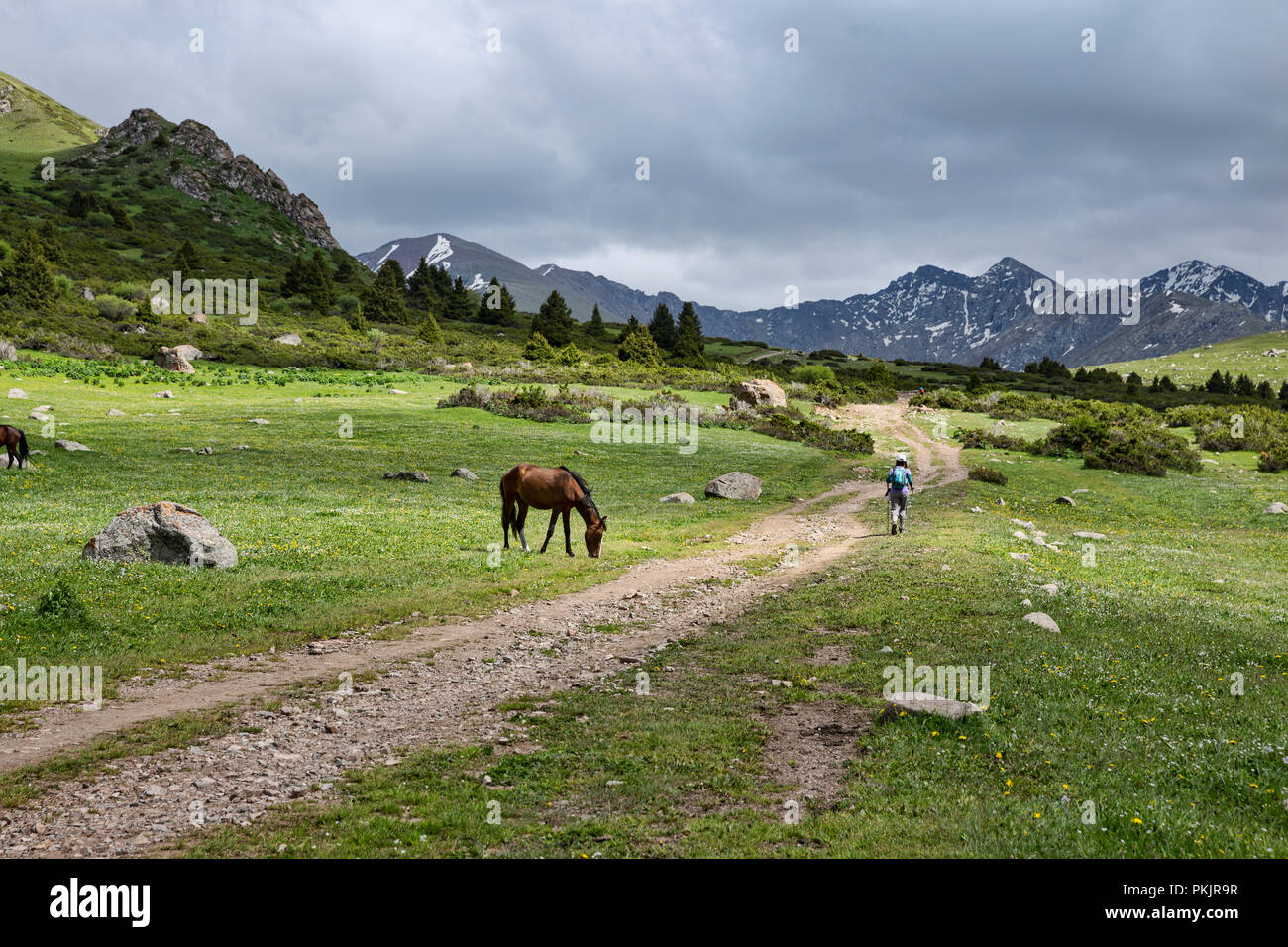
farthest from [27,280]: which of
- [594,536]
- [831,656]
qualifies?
[831,656]

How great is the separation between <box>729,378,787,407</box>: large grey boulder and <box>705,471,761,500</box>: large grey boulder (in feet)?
116

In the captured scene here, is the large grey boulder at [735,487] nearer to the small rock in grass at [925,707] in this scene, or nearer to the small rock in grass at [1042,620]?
the small rock in grass at [1042,620]

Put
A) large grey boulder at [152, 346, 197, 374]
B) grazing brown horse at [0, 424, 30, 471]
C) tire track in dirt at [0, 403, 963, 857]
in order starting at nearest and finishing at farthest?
tire track in dirt at [0, 403, 963, 857] → grazing brown horse at [0, 424, 30, 471] → large grey boulder at [152, 346, 197, 374]

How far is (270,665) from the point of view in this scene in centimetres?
1316

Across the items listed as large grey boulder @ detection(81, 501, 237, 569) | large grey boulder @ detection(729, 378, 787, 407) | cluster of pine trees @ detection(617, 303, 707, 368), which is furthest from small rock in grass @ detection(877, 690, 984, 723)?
cluster of pine trees @ detection(617, 303, 707, 368)

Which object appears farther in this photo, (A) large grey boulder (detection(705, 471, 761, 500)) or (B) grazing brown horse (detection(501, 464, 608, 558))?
(A) large grey boulder (detection(705, 471, 761, 500))

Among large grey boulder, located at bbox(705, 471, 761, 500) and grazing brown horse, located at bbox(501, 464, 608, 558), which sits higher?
grazing brown horse, located at bbox(501, 464, 608, 558)

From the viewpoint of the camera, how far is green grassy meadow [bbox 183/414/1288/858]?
706 cm

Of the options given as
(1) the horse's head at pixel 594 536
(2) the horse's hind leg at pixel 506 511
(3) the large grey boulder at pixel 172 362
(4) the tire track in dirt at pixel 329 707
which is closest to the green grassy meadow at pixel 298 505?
(1) the horse's head at pixel 594 536

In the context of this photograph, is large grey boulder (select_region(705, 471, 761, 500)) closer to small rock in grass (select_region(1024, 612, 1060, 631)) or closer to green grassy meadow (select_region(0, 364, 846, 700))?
green grassy meadow (select_region(0, 364, 846, 700))

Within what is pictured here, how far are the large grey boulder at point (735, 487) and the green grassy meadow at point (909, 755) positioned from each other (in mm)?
18884

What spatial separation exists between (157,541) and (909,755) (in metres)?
18.2

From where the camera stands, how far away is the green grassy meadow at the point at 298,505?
1495 cm
